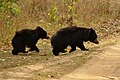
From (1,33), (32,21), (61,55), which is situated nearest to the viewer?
(61,55)

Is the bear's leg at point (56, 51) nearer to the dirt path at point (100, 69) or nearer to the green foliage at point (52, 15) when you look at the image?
the dirt path at point (100, 69)

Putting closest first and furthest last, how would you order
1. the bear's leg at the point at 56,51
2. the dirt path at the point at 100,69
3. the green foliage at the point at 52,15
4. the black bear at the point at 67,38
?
the dirt path at the point at 100,69 < the black bear at the point at 67,38 < the bear's leg at the point at 56,51 < the green foliage at the point at 52,15

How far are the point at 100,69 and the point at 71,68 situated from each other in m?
0.76

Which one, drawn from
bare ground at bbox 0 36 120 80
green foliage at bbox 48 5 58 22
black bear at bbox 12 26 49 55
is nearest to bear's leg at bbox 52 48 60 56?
bare ground at bbox 0 36 120 80

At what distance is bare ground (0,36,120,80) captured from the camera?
30.7 feet

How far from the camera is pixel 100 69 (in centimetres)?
1052

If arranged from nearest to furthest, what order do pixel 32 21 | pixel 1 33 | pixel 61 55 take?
1. pixel 61 55
2. pixel 1 33
3. pixel 32 21

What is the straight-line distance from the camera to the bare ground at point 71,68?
30.7 feet

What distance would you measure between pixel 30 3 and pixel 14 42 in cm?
788

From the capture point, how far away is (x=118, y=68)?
1062 centimetres

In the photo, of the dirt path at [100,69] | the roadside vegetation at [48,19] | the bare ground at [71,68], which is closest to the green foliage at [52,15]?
the roadside vegetation at [48,19]

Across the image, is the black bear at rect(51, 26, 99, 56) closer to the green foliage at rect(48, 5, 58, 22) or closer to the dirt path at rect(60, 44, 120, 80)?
the dirt path at rect(60, 44, 120, 80)

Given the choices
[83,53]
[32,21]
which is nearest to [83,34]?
[83,53]

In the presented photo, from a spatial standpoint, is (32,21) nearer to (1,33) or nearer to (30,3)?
(30,3)
